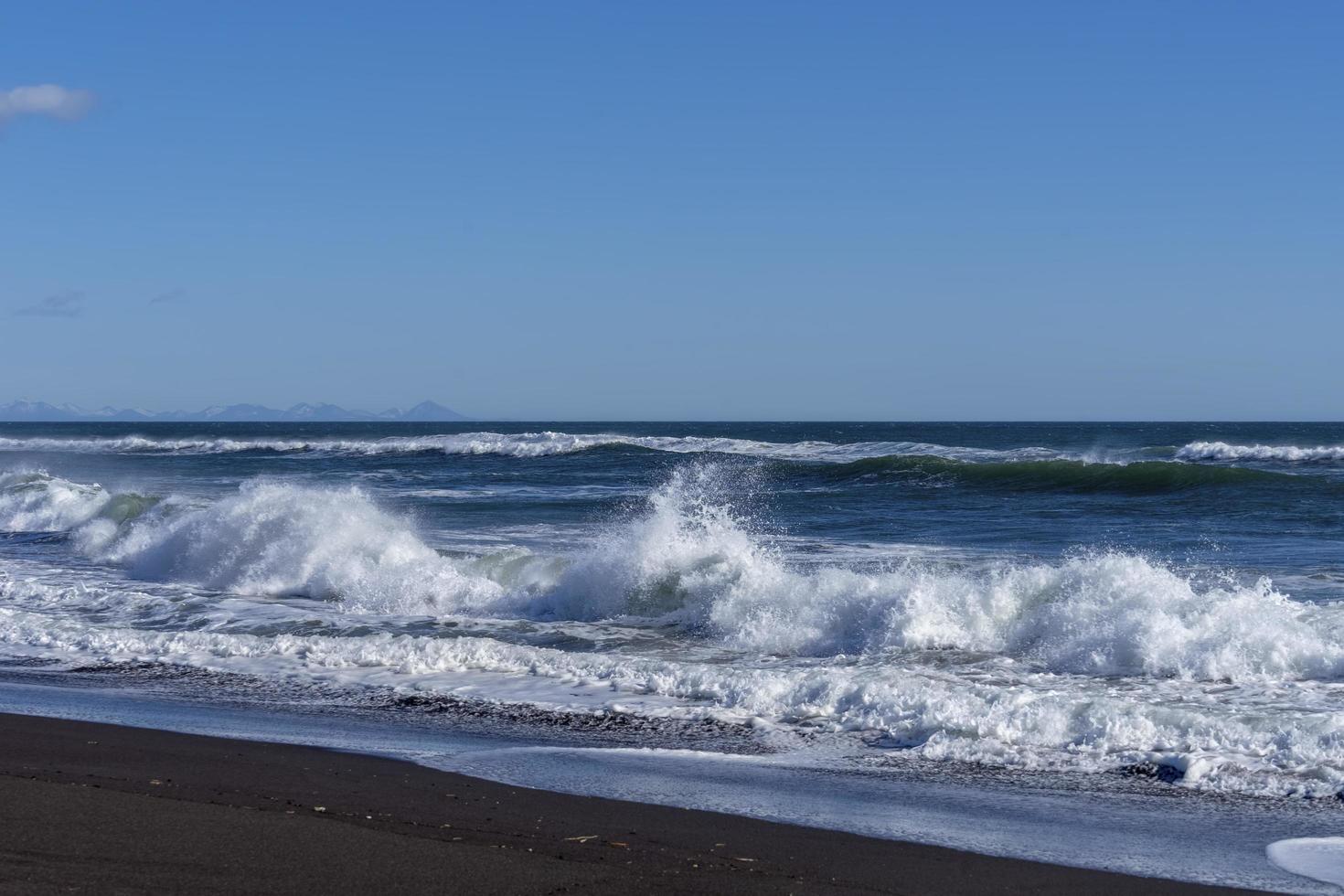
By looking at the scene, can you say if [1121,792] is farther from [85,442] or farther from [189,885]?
[85,442]

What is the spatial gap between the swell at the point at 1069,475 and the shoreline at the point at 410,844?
24.3m

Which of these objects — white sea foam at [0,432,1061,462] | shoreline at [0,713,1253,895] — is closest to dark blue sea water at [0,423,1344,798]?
shoreline at [0,713,1253,895]

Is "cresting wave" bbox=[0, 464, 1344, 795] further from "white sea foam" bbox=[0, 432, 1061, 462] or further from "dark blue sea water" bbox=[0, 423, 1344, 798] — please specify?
"white sea foam" bbox=[0, 432, 1061, 462]

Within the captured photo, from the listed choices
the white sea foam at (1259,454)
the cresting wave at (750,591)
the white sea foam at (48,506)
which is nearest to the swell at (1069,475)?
the white sea foam at (1259,454)

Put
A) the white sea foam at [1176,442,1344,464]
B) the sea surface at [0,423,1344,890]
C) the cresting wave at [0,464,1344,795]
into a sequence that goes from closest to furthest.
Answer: the sea surface at [0,423,1344,890] < the cresting wave at [0,464,1344,795] < the white sea foam at [1176,442,1344,464]

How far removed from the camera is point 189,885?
4762mm

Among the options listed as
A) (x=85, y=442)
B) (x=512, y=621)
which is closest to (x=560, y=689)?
(x=512, y=621)

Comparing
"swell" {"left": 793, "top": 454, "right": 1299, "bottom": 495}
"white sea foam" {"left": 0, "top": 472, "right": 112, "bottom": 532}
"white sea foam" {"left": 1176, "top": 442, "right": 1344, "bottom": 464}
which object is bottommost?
"white sea foam" {"left": 0, "top": 472, "right": 112, "bottom": 532}

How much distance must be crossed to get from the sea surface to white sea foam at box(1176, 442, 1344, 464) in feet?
55.5

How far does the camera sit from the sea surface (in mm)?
7488

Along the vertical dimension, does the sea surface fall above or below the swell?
below

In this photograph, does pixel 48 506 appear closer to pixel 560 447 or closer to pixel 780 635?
pixel 780 635

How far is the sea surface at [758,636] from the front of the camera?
7488 millimetres

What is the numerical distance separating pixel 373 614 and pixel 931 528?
35.3ft
